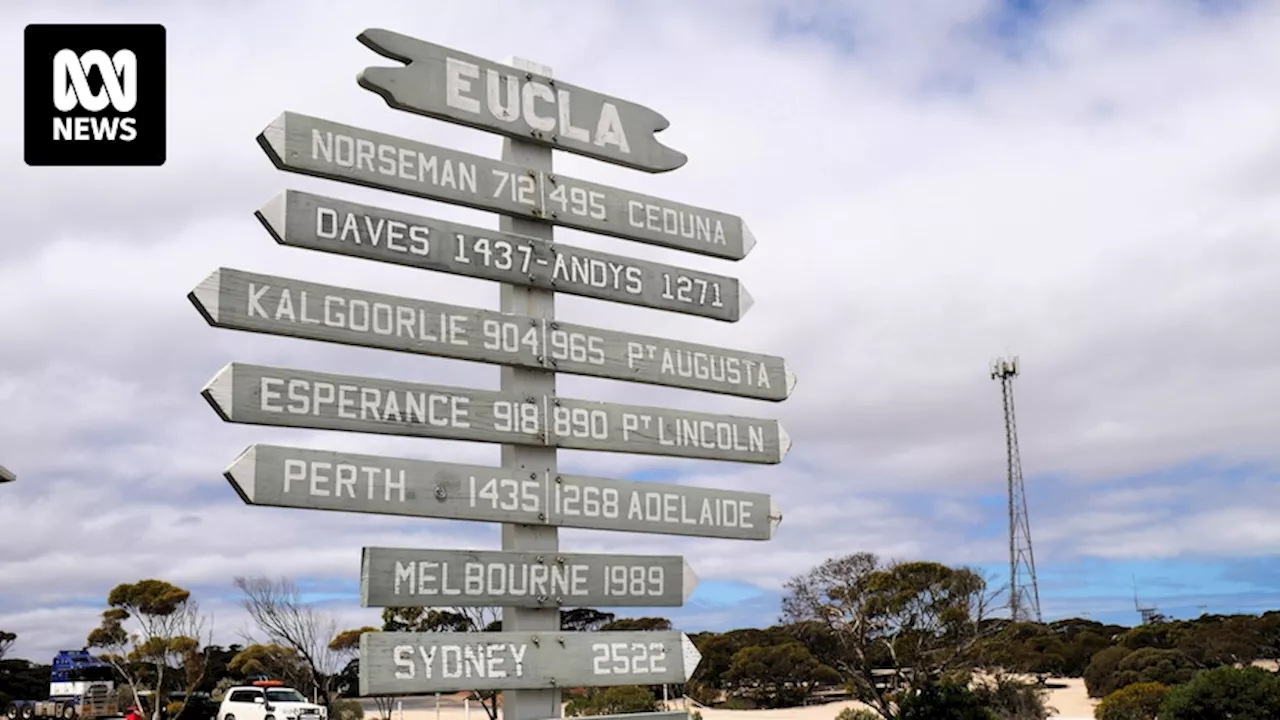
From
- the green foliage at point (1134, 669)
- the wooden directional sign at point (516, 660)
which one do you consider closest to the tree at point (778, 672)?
the green foliage at point (1134, 669)

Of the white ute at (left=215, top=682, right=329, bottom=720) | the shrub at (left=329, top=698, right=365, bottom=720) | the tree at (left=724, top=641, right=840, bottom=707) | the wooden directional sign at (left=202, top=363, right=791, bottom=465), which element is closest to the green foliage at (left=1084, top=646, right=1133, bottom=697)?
the tree at (left=724, top=641, right=840, bottom=707)

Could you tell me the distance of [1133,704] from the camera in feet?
104

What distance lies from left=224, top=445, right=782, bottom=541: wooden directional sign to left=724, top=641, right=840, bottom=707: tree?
37176 mm

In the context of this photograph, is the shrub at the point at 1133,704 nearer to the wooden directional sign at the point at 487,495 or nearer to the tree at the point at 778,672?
the tree at the point at 778,672

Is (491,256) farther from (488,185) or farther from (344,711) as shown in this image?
(344,711)

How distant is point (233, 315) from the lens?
7.41 metres

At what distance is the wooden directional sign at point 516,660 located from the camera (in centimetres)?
770

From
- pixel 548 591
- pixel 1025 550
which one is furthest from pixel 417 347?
pixel 1025 550

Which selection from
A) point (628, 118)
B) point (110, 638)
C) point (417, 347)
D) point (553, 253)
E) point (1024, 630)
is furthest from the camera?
point (1024, 630)

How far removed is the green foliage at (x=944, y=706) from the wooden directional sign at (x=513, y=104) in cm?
928

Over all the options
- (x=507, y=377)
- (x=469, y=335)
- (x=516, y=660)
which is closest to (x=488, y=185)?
(x=469, y=335)

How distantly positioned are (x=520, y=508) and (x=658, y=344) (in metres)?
1.71

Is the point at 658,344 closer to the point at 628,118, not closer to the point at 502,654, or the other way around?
the point at 628,118

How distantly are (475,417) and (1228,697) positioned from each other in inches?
476
